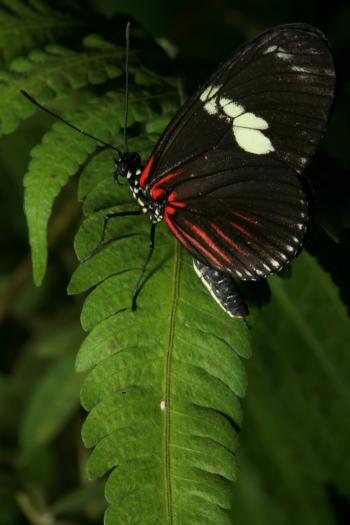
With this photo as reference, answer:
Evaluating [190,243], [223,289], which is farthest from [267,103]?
[223,289]

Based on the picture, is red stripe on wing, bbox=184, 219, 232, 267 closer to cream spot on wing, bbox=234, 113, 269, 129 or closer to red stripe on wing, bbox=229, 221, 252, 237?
red stripe on wing, bbox=229, 221, 252, 237

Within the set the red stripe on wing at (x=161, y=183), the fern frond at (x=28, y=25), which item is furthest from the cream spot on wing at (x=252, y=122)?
the fern frond at (x=28, y=25)

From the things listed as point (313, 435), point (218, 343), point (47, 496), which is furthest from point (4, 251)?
point (218, 343)

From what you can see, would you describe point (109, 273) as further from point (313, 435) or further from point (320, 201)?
point (313, 435)

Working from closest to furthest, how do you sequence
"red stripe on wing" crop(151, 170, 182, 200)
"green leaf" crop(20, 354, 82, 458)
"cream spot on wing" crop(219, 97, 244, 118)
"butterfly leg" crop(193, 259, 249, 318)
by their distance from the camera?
"butterfly leg" crop(193, 259, 249, 318) < "cream spot on wing" crop(219, 97, 244, 118) < "red stripe on wing" crop(151, 170, 182, 200) < "green leaf" crop(20, 354, 82, 458)

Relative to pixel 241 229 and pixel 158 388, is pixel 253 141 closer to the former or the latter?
pixel 241 229

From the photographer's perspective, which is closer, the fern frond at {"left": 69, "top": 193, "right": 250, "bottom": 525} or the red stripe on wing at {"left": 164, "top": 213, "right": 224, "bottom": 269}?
the fern frond at {"left": 69, "top": 193, "right": 250, "bottom": 525}

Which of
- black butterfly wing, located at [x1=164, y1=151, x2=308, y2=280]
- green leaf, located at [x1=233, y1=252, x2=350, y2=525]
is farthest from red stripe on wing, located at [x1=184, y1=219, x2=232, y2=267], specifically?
green leaf, located at [x1=233, y1=252, x2=350, y2=525]
